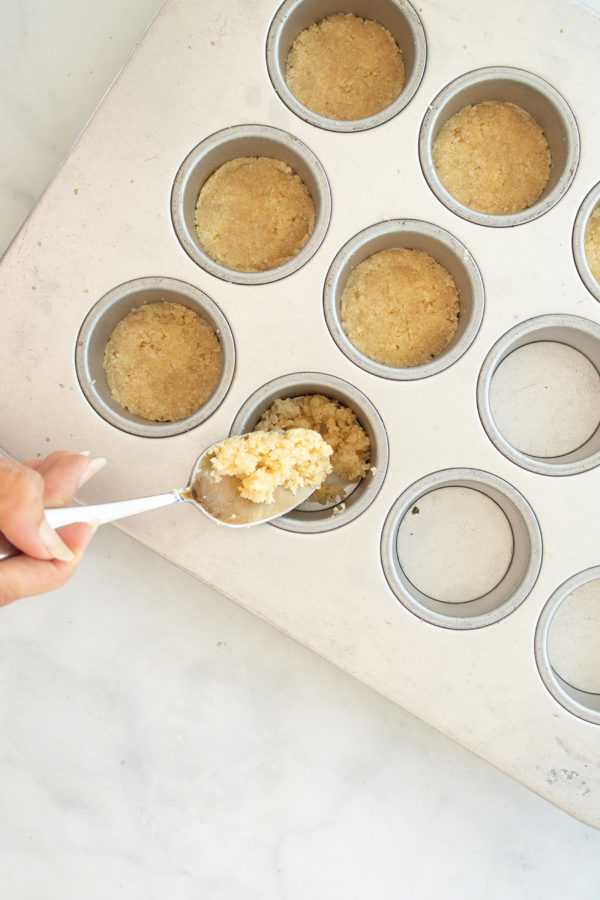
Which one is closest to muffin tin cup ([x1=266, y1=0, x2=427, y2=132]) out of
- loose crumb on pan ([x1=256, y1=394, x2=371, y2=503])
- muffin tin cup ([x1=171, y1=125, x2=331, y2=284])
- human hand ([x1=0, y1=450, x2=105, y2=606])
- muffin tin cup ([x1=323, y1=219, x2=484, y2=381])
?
muffin tin cup ([x1=171, y1=125, x2=331, y2=284])

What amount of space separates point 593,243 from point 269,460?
2.62ft

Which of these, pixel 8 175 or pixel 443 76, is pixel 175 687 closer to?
pixel 8 175

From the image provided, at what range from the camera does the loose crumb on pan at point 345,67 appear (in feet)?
4.58

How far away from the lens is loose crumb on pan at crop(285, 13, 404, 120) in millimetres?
1397

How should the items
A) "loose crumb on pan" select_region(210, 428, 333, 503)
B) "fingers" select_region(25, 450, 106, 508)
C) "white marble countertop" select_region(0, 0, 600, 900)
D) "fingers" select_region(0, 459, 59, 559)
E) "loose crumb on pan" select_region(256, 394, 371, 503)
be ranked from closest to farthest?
"fingers" select_region(0, 459, 59, 559) < "fingers" select_region(25, 450, 106, 508) < "loose crumb on pan" select_region(210, 428, 333, 503) < "loose crumb on pan" select_region(256, 394, 371, 503) < "white marble countertop" select_region(0, 0, 600, 900)

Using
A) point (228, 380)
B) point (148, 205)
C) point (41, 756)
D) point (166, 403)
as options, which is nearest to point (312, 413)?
point (228, 380)

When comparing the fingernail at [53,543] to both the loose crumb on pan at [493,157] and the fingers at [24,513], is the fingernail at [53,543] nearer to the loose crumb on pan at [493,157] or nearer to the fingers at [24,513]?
→ the fingers at [24,513]

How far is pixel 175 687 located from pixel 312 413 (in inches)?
28.2

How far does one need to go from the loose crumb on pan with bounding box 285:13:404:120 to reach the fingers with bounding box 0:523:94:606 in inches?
41.1

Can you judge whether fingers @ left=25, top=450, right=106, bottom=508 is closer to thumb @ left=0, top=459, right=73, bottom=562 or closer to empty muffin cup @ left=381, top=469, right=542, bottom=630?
thumb @ left=0, top=459, right=73, bottom=562

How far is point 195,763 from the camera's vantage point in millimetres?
1560

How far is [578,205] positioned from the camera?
1300mm

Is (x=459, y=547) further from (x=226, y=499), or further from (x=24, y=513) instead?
(x=24, y=513)

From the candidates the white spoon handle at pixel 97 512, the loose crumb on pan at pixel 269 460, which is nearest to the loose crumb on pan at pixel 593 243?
the loose crumb on pan at pixel 269 460
